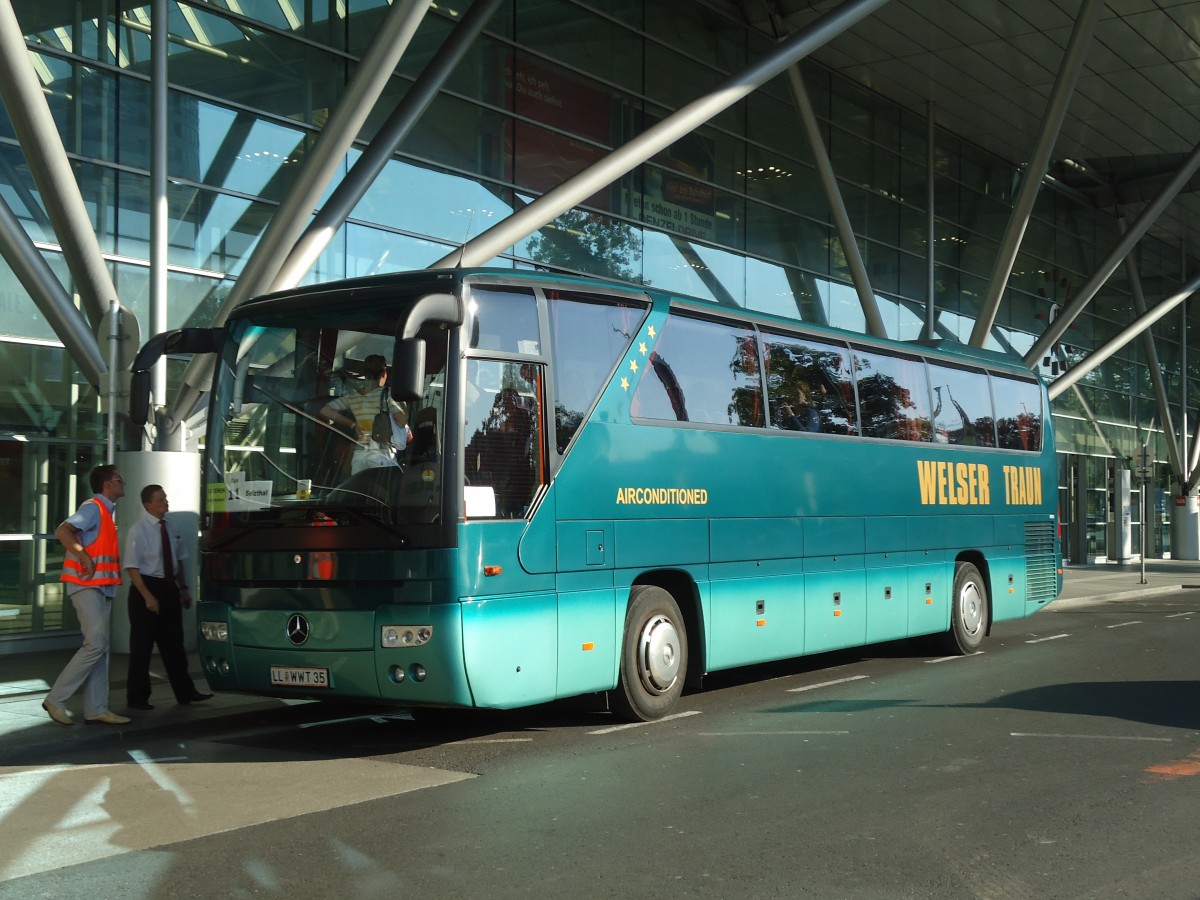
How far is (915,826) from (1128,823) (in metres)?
1.03

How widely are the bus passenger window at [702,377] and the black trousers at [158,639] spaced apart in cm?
411

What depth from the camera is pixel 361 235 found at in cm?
1944

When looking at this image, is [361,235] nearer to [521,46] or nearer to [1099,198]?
[521,46]

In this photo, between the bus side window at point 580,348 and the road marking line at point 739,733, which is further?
the bus side window at point 580,348

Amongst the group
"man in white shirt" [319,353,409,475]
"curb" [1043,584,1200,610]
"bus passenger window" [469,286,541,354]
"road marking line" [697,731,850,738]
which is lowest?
"road marking line" [697,731,850,738]

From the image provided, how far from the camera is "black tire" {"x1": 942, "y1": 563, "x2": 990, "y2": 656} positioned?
50.9 feet

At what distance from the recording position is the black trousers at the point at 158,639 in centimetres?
1096

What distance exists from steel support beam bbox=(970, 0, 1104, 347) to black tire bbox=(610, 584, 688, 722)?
1358 centimetres

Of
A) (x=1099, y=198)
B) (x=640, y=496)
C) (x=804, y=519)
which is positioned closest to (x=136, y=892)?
(x=640, y=496)

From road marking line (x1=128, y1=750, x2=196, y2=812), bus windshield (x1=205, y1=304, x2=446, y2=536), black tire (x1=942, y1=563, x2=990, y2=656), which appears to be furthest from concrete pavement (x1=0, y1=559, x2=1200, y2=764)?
black tire (x1=942, y1=563, x2=990, y2=656)

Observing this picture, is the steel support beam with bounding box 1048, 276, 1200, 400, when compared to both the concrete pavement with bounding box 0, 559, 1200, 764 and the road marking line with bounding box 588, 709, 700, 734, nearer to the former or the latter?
the road marking line with bounding box 588, 709, 700, 734

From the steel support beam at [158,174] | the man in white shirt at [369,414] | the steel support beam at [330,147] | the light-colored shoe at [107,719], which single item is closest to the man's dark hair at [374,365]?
the man in white shirt at [369,414]

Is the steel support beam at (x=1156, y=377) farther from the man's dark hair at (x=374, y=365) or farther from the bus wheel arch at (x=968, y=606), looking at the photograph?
the man's dark hair at (x=374, y=365)

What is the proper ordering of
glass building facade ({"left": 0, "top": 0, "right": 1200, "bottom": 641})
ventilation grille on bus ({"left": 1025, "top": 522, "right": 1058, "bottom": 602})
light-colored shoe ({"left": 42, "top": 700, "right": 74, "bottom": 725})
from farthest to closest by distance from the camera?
ventilation grille on bus ({"left": 1025, "top": 522, "right": 1058, "bottom": 602}) → glass building facade ({"left": 0, "top": 0, "right": 1200, "bottom": 641}) → light-colored shoe ({"left": 42, "top": 700, "right": 74, "bottom": 725})
